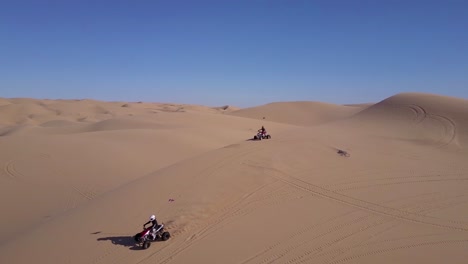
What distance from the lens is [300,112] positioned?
168ft

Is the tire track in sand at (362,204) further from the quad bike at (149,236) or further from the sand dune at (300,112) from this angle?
the sand dune at (300,112)

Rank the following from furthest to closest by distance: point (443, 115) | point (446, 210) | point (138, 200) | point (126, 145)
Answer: point (443, 115) → point (126, 145) → point (138, 200) → point (446, 210)

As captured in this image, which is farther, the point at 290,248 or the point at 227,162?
the point at 227,162

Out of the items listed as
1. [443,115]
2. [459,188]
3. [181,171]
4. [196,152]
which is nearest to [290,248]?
[181,171]

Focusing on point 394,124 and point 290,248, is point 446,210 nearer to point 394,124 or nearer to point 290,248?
point 290,248

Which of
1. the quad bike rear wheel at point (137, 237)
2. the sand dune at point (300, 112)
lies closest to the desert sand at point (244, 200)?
the quad bike rear wheel at point (137, 237)

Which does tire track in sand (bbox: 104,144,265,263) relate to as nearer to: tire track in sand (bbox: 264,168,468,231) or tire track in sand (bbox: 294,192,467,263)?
tire track in sand (bbox: 264,168,468,231)

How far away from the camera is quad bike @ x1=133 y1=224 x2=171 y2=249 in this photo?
6718mm

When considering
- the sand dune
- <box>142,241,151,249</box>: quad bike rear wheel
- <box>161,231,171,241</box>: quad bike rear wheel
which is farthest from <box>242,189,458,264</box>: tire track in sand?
the sand dune

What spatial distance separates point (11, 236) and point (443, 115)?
81.1 ft

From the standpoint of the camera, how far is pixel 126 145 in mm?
18250

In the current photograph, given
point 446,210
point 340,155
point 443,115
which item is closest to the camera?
point 446,210

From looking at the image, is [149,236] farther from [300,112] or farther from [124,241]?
[300,112]

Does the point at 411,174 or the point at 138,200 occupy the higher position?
the point at 411,174
